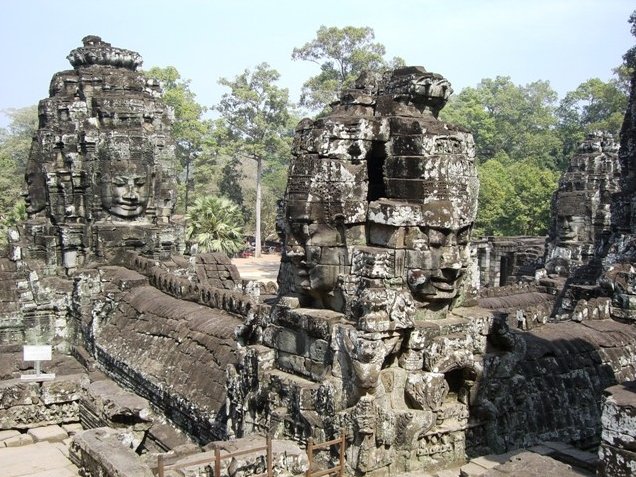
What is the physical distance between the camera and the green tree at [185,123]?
143 ft

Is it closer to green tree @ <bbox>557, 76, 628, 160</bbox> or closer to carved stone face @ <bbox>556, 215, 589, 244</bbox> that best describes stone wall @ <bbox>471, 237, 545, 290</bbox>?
carved stone face @ <bbox>556, 215, 589, 244</bbox>

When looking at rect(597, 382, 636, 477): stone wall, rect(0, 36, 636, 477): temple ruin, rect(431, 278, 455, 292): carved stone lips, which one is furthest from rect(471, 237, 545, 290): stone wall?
rect(597, 382, 636, 477): stone wall

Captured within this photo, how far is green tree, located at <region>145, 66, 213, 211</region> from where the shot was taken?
43.5 m

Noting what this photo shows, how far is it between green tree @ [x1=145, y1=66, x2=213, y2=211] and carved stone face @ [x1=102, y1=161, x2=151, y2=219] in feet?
96.3

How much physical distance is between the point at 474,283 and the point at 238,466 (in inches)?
123

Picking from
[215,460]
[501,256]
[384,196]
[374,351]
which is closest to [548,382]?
[374,351]

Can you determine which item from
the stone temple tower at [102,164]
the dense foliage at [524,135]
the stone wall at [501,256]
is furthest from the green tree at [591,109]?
the stone temple tower at [102,164]

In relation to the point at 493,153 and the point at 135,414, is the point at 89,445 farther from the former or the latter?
the point at 493,153

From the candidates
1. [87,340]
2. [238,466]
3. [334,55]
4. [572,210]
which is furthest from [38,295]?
[334,55]

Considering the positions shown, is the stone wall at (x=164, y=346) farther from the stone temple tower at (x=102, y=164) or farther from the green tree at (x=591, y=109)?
the green tree at (x=591, y=109)

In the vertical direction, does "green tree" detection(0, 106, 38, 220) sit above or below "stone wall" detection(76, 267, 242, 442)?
above

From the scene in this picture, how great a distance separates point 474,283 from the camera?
7.09m

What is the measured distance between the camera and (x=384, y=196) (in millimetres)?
6984

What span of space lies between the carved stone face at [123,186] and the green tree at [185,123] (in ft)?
96.3
